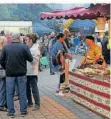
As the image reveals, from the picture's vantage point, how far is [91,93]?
8555 millimetres

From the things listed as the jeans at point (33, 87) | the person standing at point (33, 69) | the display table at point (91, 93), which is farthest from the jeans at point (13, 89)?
the display table at point (91, 93)

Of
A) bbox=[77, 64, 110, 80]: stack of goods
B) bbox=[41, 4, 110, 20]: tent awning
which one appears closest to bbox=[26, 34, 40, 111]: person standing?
bbox=[77, 64, 110, 80]: stack of goods

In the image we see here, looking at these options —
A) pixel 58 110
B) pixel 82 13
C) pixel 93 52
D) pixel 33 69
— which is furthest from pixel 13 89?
pixel 82 13

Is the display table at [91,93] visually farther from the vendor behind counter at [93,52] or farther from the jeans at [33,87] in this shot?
the jeans at [33,87]

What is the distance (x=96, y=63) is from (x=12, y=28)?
21.3m

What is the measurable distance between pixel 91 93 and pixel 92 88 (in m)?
0.14

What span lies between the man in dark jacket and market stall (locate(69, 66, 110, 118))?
142 centimetres

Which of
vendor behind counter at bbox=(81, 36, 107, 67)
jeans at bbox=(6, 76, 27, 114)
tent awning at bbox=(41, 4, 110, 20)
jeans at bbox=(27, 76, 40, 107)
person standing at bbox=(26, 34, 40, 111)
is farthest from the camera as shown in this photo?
vendor behind counter at bbox=(81, 36, 107, 67)

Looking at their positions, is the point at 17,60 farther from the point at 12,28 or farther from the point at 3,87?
the point at 12,28

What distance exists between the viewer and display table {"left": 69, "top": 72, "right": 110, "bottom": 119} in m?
7.83

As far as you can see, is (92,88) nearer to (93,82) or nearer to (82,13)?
(93,82)

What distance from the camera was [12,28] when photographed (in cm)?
3027

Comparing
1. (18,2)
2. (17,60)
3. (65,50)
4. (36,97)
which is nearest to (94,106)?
(36,97)

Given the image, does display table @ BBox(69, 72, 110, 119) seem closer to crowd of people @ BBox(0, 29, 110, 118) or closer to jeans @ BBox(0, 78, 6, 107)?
crowd of people @ BBox(0, 29, 110, 118)
